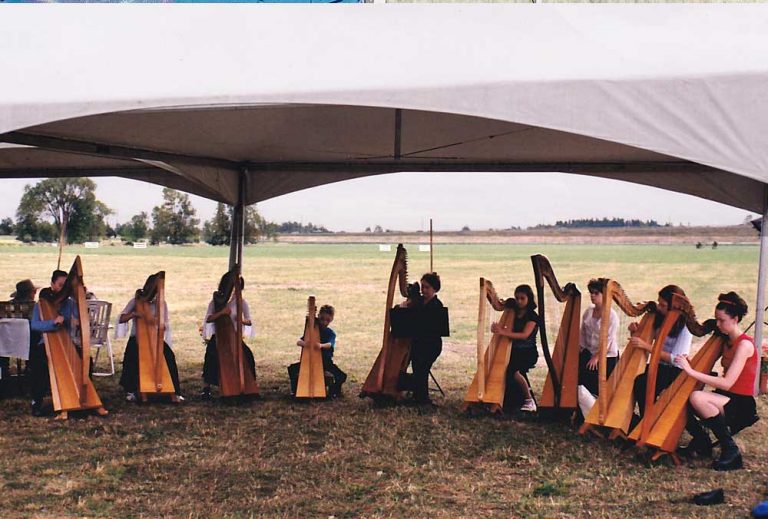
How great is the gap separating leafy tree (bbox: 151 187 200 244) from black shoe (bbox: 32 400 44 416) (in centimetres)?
5865

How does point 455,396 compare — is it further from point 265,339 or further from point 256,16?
point 265,339

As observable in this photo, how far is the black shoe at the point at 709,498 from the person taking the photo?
3.97m

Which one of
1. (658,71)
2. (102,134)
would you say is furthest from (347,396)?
(658,71)

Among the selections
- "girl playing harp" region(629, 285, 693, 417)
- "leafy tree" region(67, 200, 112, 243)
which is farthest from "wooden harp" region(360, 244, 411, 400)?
"leafy tree" region(67, 200, 112, 243)

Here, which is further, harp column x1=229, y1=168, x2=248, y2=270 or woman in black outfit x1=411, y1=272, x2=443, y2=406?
harp column x1=229, y1=168, x2=248, y2=270

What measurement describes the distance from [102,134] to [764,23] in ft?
14.1

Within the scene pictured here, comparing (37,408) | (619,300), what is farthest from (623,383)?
(37,408)

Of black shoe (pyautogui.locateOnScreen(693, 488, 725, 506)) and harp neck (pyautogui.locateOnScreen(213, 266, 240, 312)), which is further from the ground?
harp neck (pyautogui.locateOnScreen(213, 266, 240, 312))

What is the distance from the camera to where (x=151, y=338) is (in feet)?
19.3

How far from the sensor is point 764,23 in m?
4.44

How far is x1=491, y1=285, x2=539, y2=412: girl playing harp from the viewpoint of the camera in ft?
18.8

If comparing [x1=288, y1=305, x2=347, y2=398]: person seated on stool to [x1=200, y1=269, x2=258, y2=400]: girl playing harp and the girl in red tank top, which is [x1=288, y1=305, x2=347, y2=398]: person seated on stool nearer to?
[x1=200, y1=269, x2=258, y2=400]: girl playing harp

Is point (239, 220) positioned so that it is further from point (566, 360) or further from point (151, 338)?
point (566, 360)

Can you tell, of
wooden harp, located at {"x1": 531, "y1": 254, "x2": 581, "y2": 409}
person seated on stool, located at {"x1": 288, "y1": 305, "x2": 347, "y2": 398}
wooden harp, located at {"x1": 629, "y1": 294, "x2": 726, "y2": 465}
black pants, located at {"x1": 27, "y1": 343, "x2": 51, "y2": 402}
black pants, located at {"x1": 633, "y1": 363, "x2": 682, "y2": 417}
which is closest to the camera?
wooden harp, located at {"x1": 629, "y1": 294, "x2": 726, "y2": 465}
